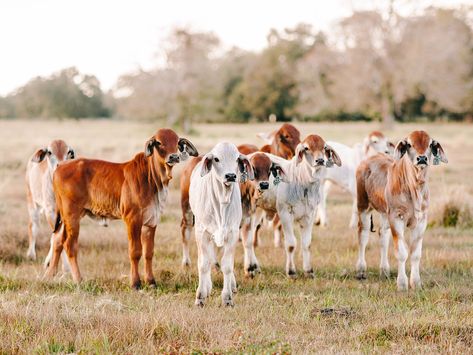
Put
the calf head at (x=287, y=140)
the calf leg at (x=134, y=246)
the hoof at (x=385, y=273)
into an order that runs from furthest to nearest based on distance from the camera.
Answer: the calf head at (x=287, y=140), the hoof at (x=385, y=273), the calf leg at (x=134, y=246)

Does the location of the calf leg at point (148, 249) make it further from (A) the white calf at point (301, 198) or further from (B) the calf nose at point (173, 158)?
(A) the white calf at point (301, 198)

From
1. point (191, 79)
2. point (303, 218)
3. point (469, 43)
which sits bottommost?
point (303, 218)

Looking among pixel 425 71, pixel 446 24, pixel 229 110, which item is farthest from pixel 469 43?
pixel 229 110

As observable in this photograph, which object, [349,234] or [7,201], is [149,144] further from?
[7,201]

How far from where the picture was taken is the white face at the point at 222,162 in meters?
7.29

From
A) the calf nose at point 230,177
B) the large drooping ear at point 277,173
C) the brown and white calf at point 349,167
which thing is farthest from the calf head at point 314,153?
the brown and white calf at point 349,167

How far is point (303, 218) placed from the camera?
30.6 ft

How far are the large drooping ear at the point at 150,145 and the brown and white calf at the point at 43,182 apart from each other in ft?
7.59

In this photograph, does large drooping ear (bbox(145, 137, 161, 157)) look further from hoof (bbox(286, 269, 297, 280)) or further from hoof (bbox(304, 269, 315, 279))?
hoof (bbox(304, 269, 315, 279))

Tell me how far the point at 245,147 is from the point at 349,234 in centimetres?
278

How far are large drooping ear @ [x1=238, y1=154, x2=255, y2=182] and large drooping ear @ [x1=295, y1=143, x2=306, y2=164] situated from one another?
1.68m

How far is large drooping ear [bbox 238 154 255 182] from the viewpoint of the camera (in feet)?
24.5

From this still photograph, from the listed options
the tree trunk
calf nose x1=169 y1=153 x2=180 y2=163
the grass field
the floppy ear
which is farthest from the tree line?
calf nose x1=169 y1=153 x2=180 y2=163

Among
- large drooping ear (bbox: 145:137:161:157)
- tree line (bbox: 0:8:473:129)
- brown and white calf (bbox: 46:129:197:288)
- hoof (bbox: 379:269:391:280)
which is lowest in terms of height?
hoof (bbox: 379:269:391:280)
